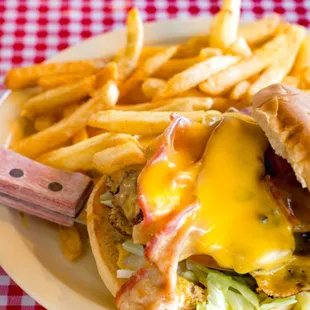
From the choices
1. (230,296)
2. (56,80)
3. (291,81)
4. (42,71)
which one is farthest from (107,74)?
(230,296)

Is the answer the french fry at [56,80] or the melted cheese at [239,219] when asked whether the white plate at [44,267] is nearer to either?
the french fry at [56,80]

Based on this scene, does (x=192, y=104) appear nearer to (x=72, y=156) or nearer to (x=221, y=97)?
(x=221, y=97)

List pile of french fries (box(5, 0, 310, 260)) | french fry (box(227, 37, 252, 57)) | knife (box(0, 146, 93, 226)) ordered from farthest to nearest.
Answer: french fry (box(227, 37, 252, 57))
pile of french fries (box(5, 0, 310, 260))
knife (box(0, 146, 93, 226))

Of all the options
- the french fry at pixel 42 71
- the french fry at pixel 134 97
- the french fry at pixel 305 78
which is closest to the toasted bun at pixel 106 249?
the french fry at pixel 134 97

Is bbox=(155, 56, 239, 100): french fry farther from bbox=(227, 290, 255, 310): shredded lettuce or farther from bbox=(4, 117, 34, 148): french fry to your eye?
bbox=(227, 290, 255, 310): shredded lettuce

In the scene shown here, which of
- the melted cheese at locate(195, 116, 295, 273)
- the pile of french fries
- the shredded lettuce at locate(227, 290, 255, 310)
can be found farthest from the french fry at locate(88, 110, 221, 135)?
the shredded lettuce at locate(227, 290, 255, 310)

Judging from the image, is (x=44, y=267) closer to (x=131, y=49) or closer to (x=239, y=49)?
(x=131, y=49)

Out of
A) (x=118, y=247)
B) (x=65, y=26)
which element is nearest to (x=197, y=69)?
(x=118, y=247)

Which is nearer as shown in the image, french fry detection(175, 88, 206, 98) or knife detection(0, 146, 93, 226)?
knife detection(0, 146, 93, 226)
